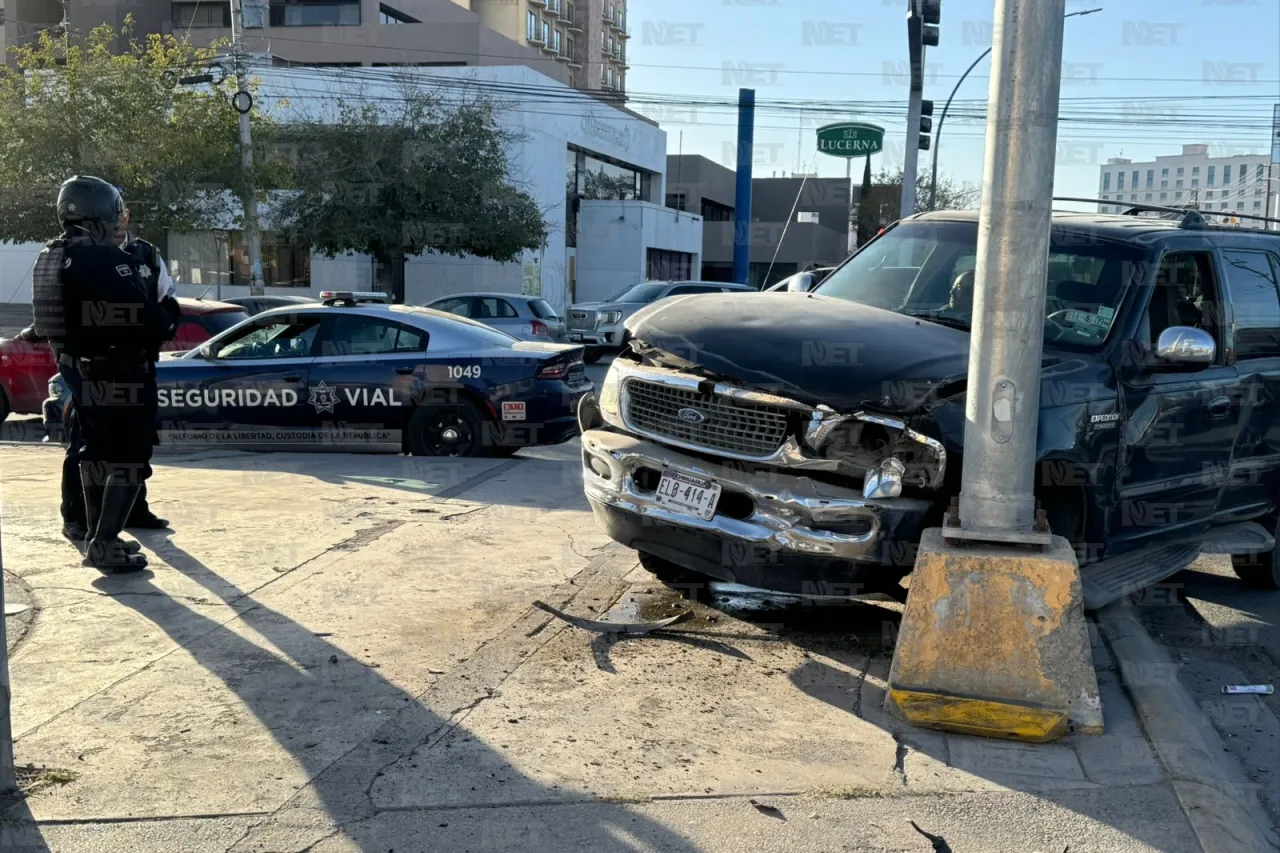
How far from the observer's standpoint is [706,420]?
5.04m

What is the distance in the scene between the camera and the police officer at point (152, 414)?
5895mm

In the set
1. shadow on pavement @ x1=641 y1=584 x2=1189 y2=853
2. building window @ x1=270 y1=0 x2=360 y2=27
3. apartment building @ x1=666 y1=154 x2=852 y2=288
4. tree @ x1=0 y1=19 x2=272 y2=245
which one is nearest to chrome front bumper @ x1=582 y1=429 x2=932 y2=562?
shadow on pavement @ x1=641 y1=584 x2=1189 y2=853

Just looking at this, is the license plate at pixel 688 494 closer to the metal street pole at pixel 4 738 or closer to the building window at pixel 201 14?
the metal street pole at pixel 4 738

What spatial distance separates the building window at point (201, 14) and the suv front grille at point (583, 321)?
43.1 metres

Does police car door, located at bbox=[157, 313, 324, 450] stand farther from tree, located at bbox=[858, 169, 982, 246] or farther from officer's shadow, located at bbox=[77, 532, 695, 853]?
tree, located at bbox=[858, 169, 982, 246]

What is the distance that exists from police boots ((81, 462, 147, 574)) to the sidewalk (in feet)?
0.47

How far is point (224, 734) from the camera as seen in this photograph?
12.9ft

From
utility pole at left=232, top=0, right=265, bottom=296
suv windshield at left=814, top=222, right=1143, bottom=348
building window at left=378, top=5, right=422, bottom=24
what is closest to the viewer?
suv windshield at left=814, top=222, right=1143, bottom=348

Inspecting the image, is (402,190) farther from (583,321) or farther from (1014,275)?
(1014,275)

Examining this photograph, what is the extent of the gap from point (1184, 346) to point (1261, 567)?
2.56 m

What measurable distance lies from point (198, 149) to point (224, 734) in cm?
2518

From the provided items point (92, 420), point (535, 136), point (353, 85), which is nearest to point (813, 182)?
point (535, 136)

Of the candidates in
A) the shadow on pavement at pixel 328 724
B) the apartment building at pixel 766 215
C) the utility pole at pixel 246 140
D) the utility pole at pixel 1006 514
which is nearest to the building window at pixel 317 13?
the apartment building at pixel 766 215

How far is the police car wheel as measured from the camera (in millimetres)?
10125
